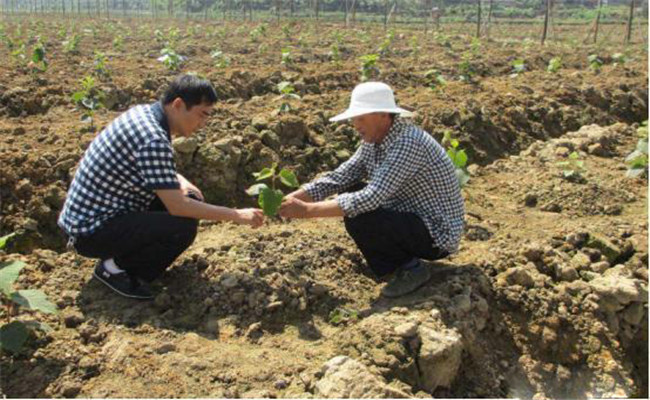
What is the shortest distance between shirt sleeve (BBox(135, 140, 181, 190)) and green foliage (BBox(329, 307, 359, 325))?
101 cm

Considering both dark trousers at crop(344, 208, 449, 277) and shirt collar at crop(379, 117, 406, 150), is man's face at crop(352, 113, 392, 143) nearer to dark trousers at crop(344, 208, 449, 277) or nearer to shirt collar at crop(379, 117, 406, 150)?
shirt collar at crop(379, 117, 406, 150)

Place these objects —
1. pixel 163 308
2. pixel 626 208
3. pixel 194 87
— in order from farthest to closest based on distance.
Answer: pixel 626 208 → pixel 163 308 → pixel 194 87

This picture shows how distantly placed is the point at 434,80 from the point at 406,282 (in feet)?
17.9

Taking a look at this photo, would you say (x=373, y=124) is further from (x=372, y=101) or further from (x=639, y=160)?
(x=639, y=160)

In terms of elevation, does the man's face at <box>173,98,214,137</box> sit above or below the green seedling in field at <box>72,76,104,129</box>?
above

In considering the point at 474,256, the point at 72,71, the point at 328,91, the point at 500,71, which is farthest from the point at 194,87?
the point at 500,71

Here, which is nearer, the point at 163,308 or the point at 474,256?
the point at 163,308

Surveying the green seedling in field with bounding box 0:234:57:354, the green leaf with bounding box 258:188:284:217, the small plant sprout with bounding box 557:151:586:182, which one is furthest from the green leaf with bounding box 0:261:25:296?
the small plant sprout with bounding box 557:151:586:182

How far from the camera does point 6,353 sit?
262 centimetres

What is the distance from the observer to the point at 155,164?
289 centimetres

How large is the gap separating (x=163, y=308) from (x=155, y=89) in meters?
4.35

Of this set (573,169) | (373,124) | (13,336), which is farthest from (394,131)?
(573,169)

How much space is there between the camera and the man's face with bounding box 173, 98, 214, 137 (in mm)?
3002

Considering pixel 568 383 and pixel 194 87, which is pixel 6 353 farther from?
pixel 568 383
